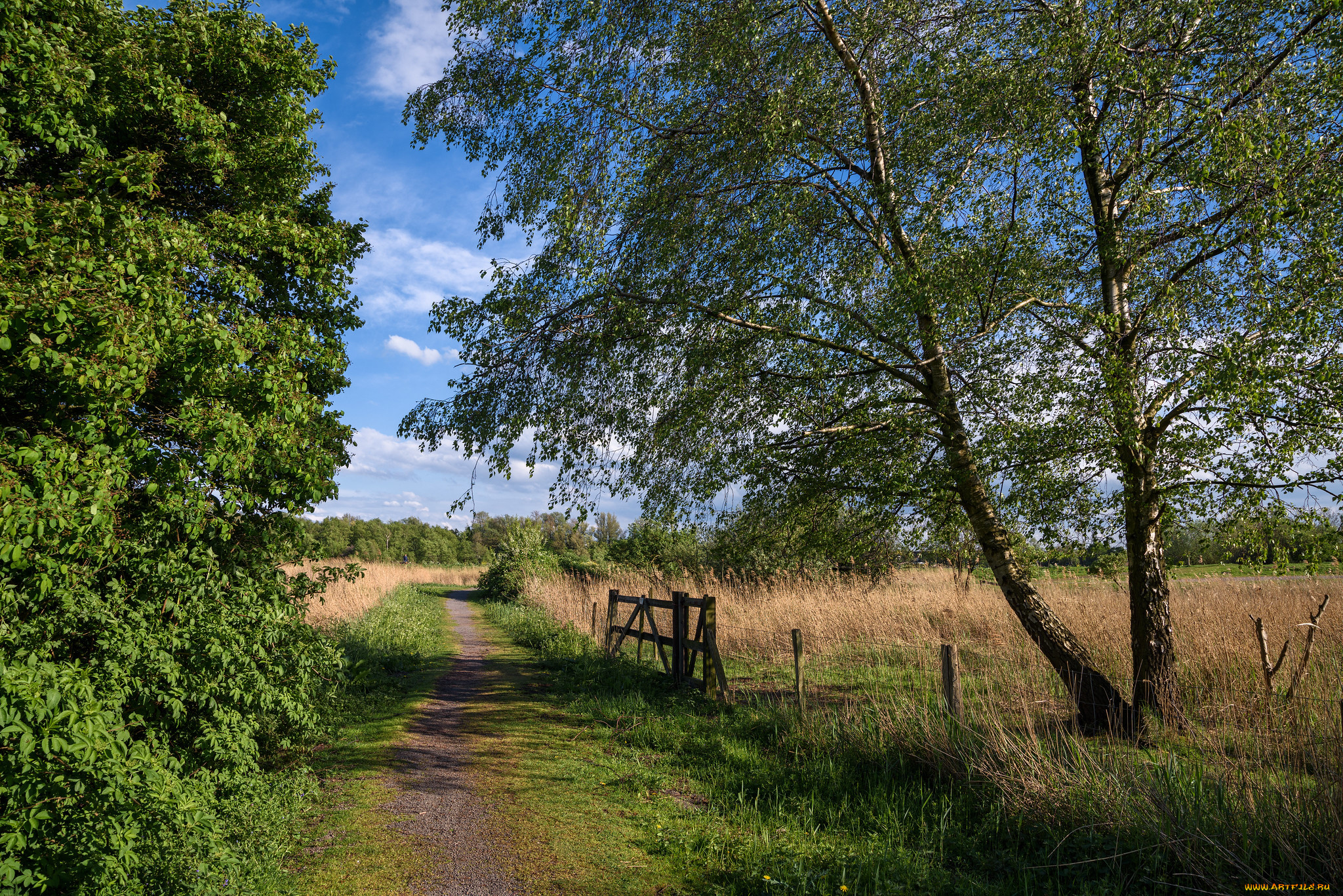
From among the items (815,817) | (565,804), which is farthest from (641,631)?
(815,817)

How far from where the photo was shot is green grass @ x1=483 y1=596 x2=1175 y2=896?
4438mm

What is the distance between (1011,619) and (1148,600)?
15.7 ft

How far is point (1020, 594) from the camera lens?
8.11 m

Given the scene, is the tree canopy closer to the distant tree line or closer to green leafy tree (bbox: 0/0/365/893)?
green leafy tree (bbox: 0/0/365/893)

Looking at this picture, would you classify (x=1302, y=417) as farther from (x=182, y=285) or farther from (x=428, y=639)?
(x=428, y=639)

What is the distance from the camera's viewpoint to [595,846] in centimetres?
518

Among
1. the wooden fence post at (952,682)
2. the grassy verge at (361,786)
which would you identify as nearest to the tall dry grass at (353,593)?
the grassy verge at (361,786)

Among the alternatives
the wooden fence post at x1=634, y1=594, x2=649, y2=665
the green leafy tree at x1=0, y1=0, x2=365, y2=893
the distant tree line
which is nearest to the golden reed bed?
the wooden fence post at x1=634, y1=594, x2=649, y2=665

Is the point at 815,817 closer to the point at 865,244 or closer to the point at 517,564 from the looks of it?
the point at 865,244

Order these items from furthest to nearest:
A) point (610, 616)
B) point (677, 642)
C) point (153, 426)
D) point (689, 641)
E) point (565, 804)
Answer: point (610, 616) < point (677, 642) < point (689, 641) < point (565, 804) < point (153, 426)

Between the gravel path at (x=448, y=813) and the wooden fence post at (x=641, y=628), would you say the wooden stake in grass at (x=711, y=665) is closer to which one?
the wooden fence post at (x=641, y=628)

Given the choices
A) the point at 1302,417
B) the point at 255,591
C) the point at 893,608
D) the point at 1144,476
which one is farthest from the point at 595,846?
the point at 893,608

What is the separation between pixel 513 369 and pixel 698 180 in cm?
364

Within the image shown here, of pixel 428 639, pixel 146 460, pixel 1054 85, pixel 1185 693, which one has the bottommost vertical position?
pixel 428 639
